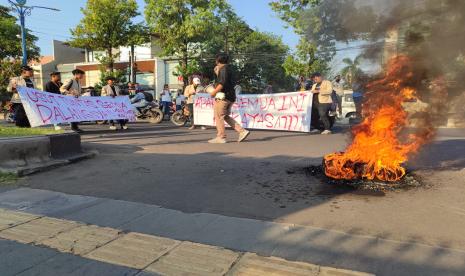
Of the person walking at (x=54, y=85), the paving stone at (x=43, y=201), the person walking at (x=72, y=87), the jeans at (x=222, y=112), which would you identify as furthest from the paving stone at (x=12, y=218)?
the person walking at (x=72, y=87)

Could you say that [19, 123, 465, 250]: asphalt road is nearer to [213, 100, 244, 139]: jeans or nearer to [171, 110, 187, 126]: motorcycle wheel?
[213, 100, 244, 139]: jeans

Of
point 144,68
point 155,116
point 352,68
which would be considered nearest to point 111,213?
point 352,68

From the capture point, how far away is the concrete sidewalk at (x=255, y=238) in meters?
2.95

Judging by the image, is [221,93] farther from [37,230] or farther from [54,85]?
[37,230]

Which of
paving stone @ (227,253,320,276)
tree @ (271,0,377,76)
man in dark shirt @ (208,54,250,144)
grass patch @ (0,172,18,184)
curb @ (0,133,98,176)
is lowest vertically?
paving stone @ (227,253,320,276)

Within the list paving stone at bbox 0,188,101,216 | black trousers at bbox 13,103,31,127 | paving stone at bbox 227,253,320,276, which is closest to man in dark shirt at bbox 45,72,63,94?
black trousers at bbox 13,103,31,127

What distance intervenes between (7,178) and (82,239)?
2.89m

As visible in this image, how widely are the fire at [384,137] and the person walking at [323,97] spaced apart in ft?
19.6

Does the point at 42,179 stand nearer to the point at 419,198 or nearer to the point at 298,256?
the point at 298,256

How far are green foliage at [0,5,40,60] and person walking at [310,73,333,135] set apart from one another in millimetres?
29697

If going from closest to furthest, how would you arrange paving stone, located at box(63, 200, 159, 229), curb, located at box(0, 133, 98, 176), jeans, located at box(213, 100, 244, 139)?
paving stone, located at box(63, 200, 159, 229) < curb, located at box(0, 133, 98, 176) < jeans, located at box(213, 100, 244, 139)

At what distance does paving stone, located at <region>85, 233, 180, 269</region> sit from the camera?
3068mm

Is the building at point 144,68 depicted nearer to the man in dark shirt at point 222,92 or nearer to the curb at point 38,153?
the man in dark shirt at point 222,92

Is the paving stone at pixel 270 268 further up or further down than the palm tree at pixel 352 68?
further down
